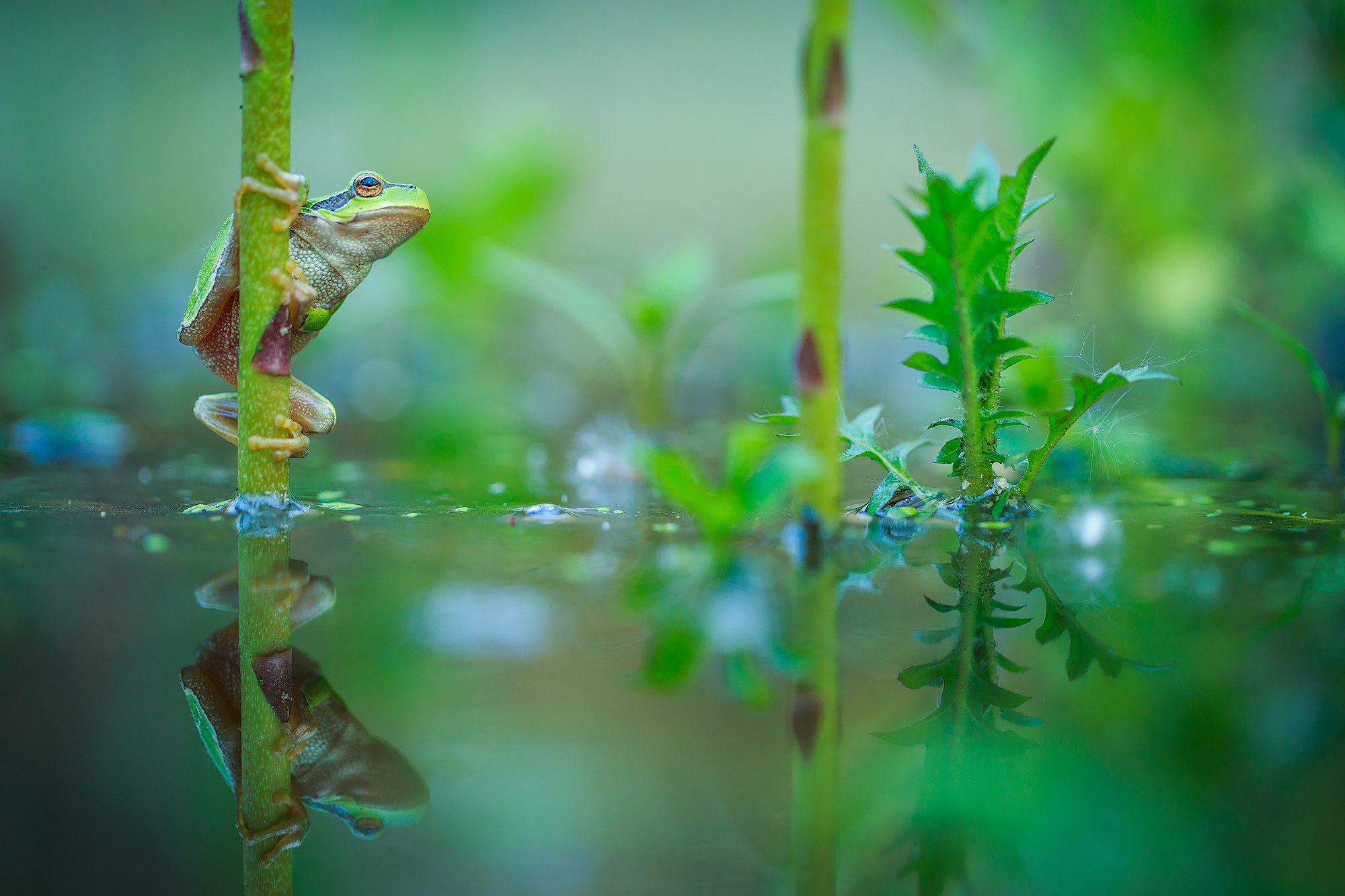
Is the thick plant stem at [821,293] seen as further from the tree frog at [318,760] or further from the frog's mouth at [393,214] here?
the frog's mouth at [393,214]

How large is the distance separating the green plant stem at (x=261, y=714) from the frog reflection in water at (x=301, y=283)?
0.84ft

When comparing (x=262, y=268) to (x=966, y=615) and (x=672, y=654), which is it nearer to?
(x=672, y=654)

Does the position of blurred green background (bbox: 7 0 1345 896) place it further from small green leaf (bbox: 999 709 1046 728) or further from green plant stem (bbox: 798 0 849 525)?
green plant stem (bbox: 798 0 849 525)

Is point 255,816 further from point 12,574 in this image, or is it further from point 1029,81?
A: point 1029,81

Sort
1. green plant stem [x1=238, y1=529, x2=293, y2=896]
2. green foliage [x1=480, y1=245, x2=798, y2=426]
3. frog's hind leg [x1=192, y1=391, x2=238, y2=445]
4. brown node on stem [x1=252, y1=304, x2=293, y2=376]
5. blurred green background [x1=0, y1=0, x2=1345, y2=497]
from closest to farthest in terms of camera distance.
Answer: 1. green plant stem [x1=238, y1=529, x2=293, y2=896]
2. brown node on stem [x1=252, y1=304, x2=293, y2=376]
3. frog's hind leg [x1=192, y1=391, x2=238, y2=445]
4. green foliage [x1=480, y1=245, x2=798, y2=426]
5. blurred green background [x1=0, y1=0, x2=1345, y2=497]

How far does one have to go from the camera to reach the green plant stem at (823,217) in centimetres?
102

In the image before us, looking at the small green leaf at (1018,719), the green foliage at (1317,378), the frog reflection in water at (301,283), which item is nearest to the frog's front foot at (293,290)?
the frog reflection in water at (301,283)

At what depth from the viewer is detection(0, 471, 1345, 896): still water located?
1.67 feet

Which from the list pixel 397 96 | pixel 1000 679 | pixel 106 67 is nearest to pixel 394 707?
pixel 1000 679

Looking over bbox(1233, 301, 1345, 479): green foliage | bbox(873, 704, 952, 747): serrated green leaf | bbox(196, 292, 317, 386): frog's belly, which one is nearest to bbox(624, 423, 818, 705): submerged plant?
bbox(873, 704, 952, 747): serrated green leaf

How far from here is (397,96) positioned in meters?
4.98

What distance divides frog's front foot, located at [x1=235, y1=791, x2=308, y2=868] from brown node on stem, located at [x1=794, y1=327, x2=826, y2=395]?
0.69m

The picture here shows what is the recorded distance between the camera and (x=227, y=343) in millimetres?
1430

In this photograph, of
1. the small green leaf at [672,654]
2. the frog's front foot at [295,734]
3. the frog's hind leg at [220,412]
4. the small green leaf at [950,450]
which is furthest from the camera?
the frog's hind leg at [220,412]
